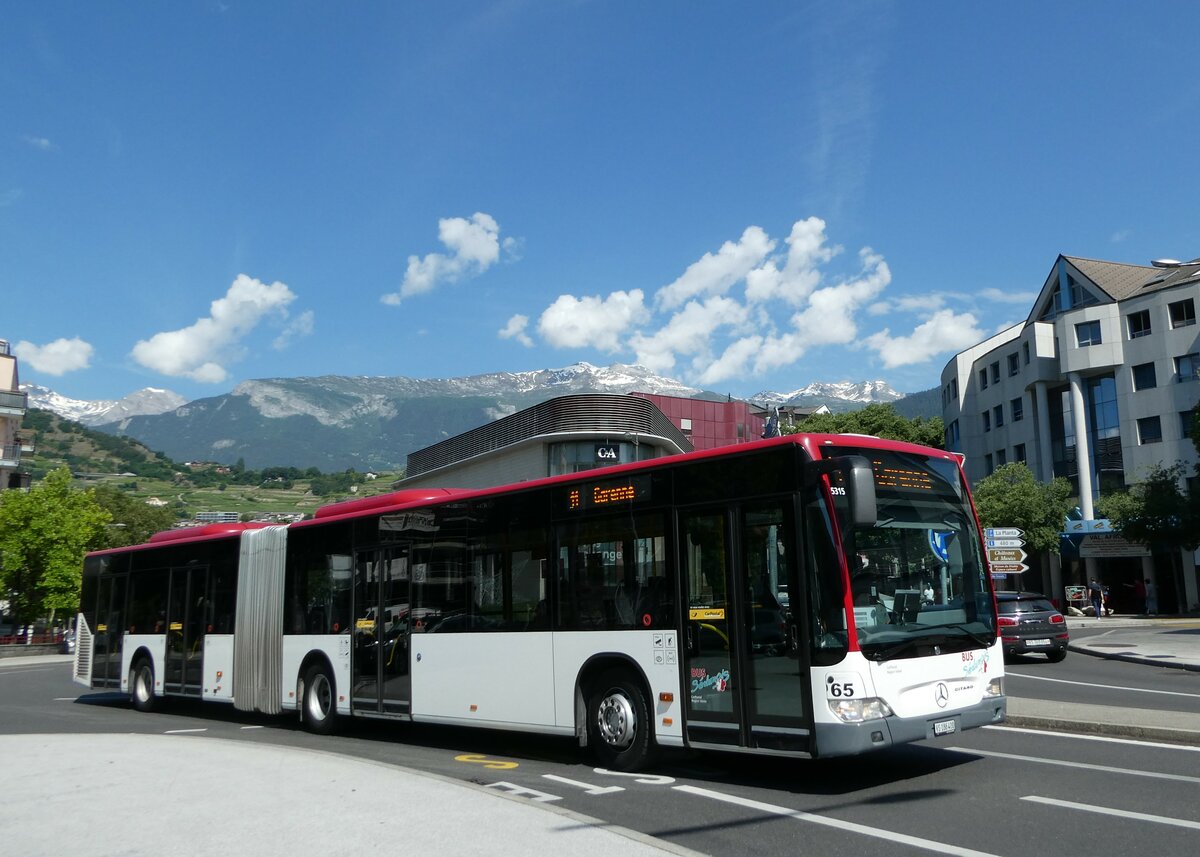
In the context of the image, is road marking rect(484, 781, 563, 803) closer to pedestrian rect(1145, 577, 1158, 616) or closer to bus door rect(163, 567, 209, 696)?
bus door rect(163, 567, 209, 696)

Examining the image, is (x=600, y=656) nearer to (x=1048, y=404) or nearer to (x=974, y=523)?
(x=974, y=523)

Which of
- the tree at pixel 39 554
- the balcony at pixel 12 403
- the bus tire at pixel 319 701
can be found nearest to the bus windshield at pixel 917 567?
the bus tire at pixel 319 701

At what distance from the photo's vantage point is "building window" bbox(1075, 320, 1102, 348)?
2168 inches

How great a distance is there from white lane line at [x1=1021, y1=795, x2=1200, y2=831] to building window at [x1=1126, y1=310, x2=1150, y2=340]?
52.1m

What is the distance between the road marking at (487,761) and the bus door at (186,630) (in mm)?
7760

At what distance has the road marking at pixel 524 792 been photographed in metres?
8.80

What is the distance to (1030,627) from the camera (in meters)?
22.4

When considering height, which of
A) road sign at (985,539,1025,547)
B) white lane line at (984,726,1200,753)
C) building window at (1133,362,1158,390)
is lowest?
white lane line at (984,726,1200,753)

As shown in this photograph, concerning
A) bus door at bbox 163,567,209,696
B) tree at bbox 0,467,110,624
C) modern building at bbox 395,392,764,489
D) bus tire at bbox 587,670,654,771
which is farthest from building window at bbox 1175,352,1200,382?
tree at bbox 0,467,110,624

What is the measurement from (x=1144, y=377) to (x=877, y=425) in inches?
1062

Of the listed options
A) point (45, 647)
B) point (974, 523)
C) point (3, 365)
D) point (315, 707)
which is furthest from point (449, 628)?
point (3, 365)

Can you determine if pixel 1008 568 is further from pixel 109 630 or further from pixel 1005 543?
pixel 109 630

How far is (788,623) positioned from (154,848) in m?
5.13

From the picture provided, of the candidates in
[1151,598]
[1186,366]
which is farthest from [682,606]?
[1151,598]
